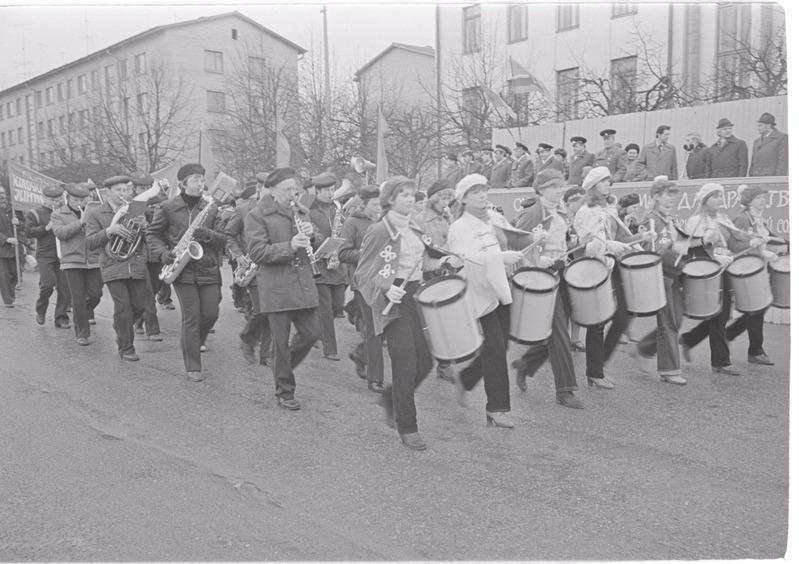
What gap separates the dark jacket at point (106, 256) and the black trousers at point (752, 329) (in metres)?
6.03

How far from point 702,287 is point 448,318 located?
2.99 m

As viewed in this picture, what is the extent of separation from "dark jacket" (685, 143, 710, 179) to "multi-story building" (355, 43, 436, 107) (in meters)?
11.4

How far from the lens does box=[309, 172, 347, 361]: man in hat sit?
8.39m

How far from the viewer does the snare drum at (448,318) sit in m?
5.30

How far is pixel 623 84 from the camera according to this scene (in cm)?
1909

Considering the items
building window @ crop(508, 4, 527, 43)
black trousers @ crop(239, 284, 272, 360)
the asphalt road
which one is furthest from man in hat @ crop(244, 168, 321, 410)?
building window @ crop(508, 4, 527, 43)

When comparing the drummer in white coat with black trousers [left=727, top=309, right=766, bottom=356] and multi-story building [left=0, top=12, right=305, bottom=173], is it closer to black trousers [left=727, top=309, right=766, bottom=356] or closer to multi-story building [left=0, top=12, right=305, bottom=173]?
black trousers [left=727, top=309, right=766, bottom=356]

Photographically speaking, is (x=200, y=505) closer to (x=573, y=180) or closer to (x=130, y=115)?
(x=573, y=180)

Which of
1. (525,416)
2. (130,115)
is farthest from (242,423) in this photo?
(130,115)

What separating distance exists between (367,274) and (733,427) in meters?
2.87

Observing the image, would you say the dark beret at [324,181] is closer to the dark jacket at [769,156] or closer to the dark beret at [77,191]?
the dark beret at [77,191]

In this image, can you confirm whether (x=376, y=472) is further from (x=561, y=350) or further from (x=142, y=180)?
(x=142, y=180)

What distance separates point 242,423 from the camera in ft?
19.7

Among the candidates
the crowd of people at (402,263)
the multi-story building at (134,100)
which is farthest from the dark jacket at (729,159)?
the multi-story building at (134,100)
